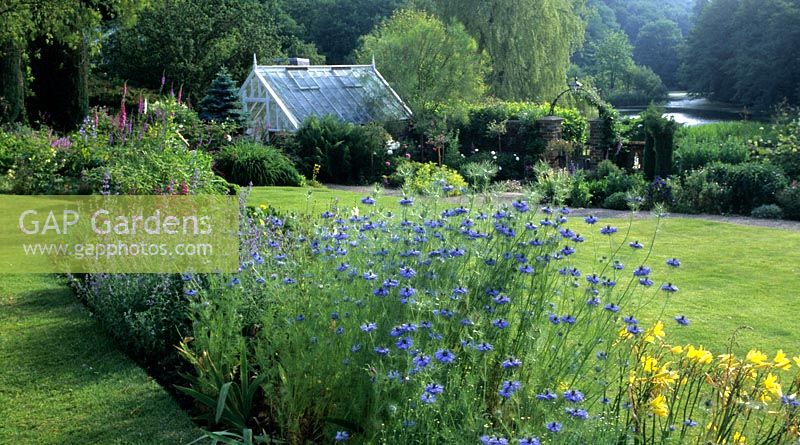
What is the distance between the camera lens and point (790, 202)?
469 inches

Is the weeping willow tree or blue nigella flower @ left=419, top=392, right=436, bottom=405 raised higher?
the weeping willow tree

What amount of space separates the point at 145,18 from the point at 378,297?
27131mm

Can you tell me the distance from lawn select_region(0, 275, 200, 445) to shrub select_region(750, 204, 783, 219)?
998cm

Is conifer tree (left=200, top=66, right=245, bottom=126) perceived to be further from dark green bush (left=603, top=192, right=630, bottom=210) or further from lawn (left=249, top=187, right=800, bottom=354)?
dark green bush (left=603, top=192, right=630, bottom=210)

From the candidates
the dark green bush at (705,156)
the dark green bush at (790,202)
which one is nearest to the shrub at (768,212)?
the dark green bush at (790,202)

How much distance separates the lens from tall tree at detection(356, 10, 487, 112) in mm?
20281

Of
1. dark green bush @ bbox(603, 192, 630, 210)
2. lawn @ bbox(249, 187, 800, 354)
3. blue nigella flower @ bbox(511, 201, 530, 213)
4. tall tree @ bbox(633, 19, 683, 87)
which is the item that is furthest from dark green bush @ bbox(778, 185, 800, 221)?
tall tree @ bbox(633, 19, 683, 87)

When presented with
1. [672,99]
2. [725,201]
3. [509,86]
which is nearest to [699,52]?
[672,99]

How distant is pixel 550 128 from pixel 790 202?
702cm

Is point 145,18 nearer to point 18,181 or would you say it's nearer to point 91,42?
point 91,42

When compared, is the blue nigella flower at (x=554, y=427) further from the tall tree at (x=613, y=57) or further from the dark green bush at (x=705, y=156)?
the tall tree at (x=613, y=57)

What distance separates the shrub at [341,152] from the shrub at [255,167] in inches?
59.6

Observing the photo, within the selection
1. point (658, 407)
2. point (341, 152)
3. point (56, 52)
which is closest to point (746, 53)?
point (341, 152)

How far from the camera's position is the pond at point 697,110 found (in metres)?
37.5
